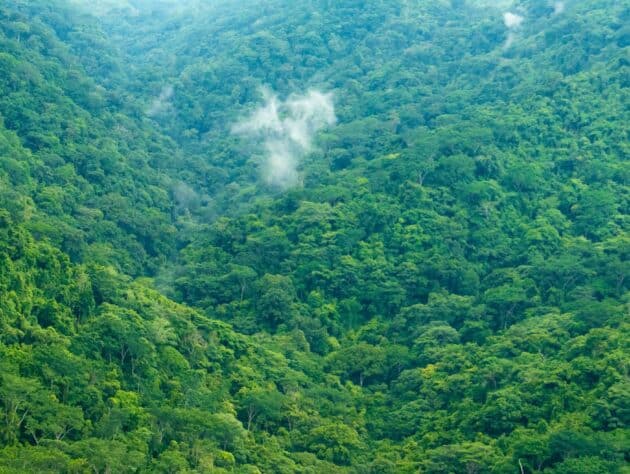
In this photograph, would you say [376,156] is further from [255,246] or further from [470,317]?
[470,317]

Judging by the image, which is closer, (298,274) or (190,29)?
(298,274)

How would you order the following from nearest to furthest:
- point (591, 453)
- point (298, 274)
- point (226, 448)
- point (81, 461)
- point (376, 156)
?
point (81, 461)
point (591, 453)
point (226, 448)
point (298, 274)
point (376, 156)

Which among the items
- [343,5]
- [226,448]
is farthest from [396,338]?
[343,5]

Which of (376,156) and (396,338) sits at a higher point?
(376,156)

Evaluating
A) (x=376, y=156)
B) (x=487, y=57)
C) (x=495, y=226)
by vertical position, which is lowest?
(x=495, y=226)

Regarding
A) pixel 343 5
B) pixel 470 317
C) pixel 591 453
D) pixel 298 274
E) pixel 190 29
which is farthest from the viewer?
pixel 190 29

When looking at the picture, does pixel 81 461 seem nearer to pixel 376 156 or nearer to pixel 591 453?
pixel 591 453

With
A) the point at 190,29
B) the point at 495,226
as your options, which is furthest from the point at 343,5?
the point at 495,226
